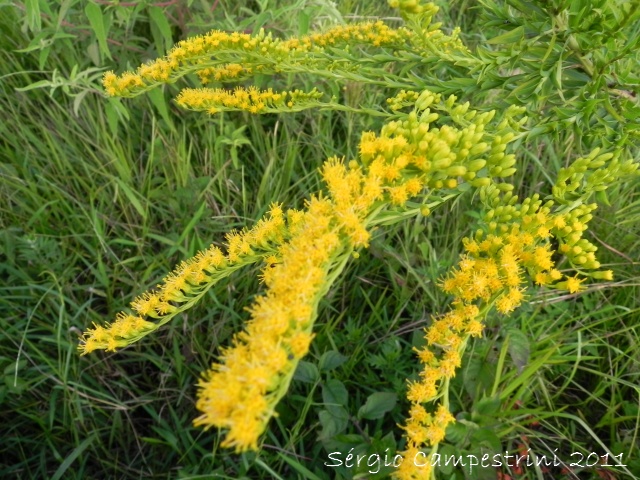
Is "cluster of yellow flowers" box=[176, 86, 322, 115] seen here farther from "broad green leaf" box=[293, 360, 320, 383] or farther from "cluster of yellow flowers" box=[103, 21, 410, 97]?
"broad green leaf" box=[293, 360, 320, 383]

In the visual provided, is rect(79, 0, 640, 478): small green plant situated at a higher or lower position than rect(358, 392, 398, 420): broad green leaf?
higher

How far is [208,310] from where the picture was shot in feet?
7.09

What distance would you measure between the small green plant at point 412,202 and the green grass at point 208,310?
0.27 meters

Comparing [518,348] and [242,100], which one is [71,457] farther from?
[518,348]

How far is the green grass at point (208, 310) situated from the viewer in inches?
71.4

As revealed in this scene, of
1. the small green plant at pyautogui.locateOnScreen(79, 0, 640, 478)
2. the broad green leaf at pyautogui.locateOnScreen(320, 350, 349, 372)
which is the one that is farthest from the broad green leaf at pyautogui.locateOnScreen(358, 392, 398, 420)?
the broad green leaf at pyautogui.locateOnScreen(320, 350, 349, 372)

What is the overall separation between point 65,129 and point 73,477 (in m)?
1.72

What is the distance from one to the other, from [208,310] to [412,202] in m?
1.23

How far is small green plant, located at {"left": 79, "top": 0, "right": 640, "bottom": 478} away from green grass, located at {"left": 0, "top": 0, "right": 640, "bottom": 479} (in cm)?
27

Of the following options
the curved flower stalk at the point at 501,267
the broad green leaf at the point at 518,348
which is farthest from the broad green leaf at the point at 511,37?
the broad green leaf at the point at 518,348

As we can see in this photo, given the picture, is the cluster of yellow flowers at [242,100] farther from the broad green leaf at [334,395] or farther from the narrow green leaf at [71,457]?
the narrow green leaf at [71,457]

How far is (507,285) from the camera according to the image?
52.0 inches

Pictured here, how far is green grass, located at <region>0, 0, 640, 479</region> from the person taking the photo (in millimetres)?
1812

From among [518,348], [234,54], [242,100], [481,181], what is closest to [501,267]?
[481,181]
